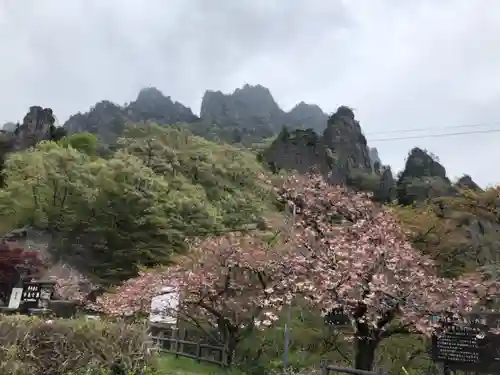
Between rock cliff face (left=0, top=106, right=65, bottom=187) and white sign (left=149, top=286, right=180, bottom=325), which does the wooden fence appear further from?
rock cliff face (left=0, top=106, right=65, bottom=187)

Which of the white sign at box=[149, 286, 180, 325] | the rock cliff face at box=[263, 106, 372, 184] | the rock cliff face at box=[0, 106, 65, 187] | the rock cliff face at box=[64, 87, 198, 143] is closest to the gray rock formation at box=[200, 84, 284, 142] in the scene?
the rock cliff face at box=[64, 87, 198, 143]

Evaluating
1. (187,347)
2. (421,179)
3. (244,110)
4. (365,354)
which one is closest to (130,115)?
(244,110)

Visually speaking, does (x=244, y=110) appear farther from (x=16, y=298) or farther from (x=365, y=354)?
(x=365, y=354)

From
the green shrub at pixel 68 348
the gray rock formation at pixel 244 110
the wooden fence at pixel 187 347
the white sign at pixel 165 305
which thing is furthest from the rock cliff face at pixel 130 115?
the green shrub at pixel 68 348

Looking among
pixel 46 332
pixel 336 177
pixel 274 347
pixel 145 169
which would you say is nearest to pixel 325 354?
pixel 274 347

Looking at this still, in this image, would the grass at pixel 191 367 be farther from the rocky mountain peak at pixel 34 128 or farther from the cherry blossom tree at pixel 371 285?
the rocky mountain peak at pixel 34 128

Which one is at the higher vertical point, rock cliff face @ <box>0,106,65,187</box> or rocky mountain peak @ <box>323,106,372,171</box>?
rocky mountain peak @ <box>323,106,372,171</box>

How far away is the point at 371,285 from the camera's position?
371 inches

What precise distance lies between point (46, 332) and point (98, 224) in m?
20.8

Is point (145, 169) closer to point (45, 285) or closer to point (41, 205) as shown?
point (41, 205)

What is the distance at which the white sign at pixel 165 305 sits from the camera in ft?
47.8

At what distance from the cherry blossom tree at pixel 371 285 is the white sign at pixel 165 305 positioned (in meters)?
4.41

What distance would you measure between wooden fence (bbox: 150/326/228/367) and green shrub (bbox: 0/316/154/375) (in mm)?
6656

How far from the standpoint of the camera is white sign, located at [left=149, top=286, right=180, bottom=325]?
14.6m
